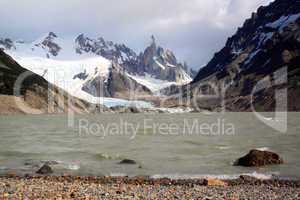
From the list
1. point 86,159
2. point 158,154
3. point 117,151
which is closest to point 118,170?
point 86,159

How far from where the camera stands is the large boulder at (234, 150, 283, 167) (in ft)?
155

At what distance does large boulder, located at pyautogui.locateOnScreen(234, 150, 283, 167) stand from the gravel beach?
1071cm

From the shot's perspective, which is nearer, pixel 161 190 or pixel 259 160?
pixel 161 190

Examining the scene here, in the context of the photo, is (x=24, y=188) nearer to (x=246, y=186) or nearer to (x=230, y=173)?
(x=246, y=186)

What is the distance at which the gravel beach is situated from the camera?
26.0 m

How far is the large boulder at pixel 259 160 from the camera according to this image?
4721cm

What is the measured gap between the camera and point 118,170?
45.6 meters

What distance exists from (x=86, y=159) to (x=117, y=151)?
10.8m

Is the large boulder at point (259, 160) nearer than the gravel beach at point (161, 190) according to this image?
No

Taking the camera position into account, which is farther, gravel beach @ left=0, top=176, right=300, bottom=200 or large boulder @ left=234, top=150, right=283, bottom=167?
large boulder @ left=234, top=150, right=283, bottom=167

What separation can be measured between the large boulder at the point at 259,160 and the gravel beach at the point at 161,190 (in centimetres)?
1071

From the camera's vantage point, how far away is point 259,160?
4750cm

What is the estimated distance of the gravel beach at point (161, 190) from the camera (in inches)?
1022

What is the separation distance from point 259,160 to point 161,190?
20.6 metres
